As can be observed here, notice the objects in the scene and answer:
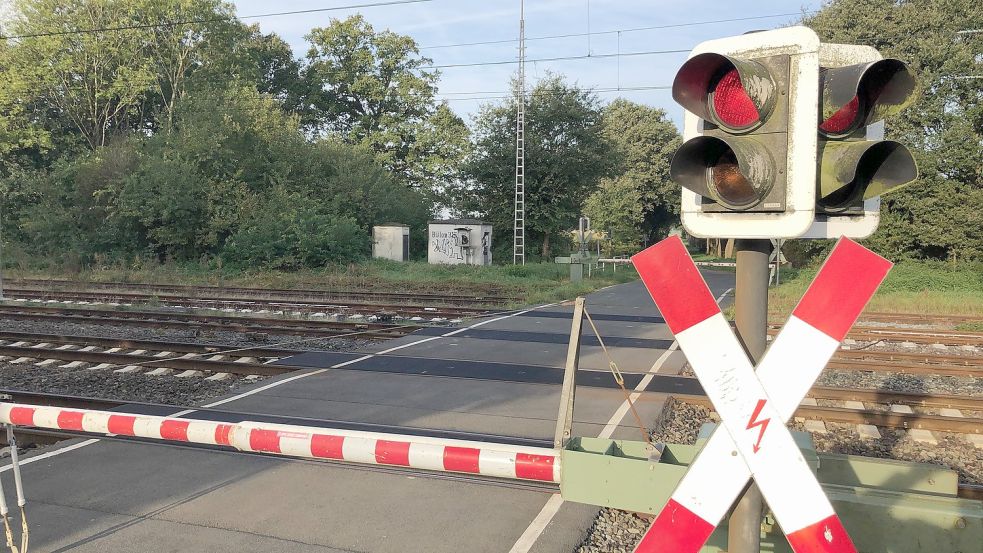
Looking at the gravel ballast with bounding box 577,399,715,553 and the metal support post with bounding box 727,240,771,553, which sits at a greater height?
the metal support post with bounding box 727,240,771,553

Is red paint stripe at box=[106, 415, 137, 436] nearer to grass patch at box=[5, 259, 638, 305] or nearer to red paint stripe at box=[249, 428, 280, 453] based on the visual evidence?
red paint stripe at box=[249, 428, 280, 453]

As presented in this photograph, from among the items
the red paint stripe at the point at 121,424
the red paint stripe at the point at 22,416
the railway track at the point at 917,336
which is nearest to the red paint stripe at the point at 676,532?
the red paint stripe at the point at 121,424

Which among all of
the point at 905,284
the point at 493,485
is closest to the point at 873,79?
the point at 493,485

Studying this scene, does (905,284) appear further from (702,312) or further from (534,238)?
(702,312)

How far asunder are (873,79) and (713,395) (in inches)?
45.5

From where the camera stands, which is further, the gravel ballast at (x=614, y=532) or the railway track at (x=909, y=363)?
the railway track at (x=909, y=363)

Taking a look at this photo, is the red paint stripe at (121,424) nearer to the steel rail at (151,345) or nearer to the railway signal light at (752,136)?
the railway signal light at (752,136)

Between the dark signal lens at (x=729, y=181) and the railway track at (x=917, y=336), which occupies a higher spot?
the dark signal lens at (x=729, y=181)

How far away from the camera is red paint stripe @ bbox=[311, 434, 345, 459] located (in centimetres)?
347

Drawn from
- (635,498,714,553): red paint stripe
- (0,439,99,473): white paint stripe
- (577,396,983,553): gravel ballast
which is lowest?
(577,396,983,553): gravel ballast

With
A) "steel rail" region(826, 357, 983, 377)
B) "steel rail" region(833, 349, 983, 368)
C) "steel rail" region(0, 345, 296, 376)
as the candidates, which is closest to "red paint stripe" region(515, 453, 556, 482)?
"steel rail" region(0, 345, 296, 376)

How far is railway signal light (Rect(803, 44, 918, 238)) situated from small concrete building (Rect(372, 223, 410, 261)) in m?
27.9

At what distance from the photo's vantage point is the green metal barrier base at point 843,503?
8.98ft

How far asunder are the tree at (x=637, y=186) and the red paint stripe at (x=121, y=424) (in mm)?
49911
